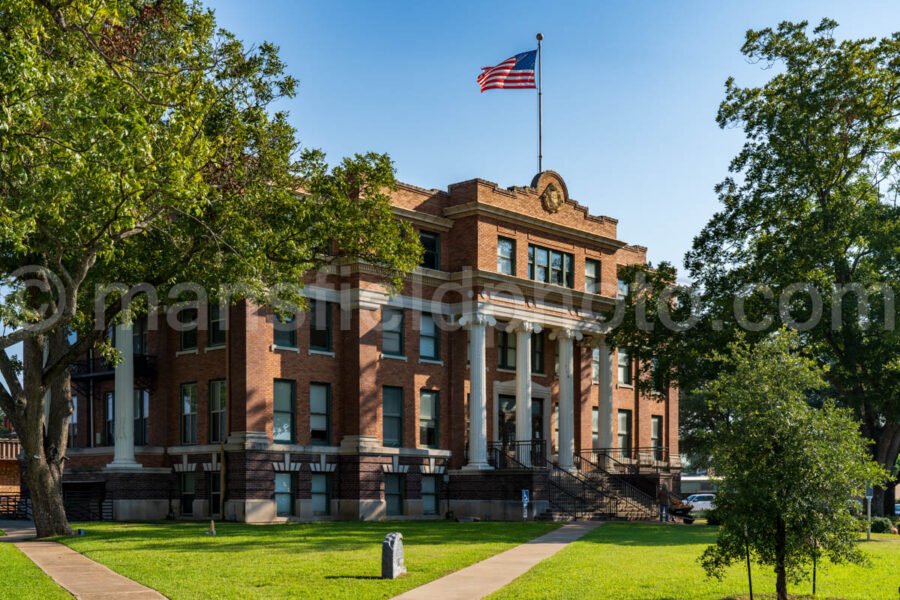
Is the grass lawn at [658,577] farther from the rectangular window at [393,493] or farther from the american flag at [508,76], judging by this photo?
the american flag at [508,76]

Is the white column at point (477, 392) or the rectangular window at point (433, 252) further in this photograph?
the rectangular window at point (433, 252)

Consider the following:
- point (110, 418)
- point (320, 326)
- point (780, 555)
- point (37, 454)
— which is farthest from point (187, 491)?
point (780, 555)

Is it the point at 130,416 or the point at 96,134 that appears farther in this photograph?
the point at 130,416

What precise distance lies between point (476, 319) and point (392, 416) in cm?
482

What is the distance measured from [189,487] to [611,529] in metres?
15.3

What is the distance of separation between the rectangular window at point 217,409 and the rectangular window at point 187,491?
1811 millimetres

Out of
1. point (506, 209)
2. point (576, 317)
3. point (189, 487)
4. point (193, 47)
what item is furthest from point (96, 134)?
point (576, 317)

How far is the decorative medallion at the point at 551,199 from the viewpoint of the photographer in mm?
45094

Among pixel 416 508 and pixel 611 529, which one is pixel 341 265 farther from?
pixel 611 529

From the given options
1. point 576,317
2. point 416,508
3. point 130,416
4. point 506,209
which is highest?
point 506,209

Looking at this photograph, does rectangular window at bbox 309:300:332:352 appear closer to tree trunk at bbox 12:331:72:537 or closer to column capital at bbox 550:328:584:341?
column capital at bbox 550:328:584:341

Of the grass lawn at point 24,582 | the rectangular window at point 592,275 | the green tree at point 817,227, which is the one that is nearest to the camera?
the grass lawn at point 24,582

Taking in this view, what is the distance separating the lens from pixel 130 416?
38.3m

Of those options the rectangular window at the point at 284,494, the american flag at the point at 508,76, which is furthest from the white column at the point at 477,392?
the american flag at the point at 508,76
